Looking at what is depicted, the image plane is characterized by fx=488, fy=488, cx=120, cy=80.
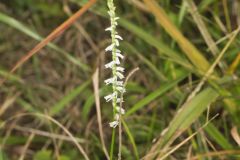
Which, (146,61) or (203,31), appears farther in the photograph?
(146,61)

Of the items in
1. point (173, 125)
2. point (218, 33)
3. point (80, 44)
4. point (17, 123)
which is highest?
point (80, 44)

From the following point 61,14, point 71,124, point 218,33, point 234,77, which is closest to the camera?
point 234,77

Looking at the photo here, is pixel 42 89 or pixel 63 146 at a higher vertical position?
pixel 42 89

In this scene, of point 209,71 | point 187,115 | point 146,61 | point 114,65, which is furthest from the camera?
point 146,61

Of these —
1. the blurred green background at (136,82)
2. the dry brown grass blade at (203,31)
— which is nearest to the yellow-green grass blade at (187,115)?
the blurred green background at (136,82)

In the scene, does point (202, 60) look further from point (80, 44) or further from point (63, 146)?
point (80, 44)

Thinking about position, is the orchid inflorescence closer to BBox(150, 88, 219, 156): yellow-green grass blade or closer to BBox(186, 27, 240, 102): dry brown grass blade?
BBox(150, 88, 219, 156): yellow-green grass blade

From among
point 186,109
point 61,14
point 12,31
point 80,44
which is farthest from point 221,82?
point 12,31

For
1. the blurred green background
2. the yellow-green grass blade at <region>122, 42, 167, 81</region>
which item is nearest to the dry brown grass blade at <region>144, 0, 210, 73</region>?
the blurred green background

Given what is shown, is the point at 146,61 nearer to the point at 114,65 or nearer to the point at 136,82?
the point at 136,82

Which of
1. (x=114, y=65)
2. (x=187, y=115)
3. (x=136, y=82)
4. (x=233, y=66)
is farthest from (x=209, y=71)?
(x=114, y=65)

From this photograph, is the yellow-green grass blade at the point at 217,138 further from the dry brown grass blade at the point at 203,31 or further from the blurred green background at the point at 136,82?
the dry brown grass blade at the point at 203,31
